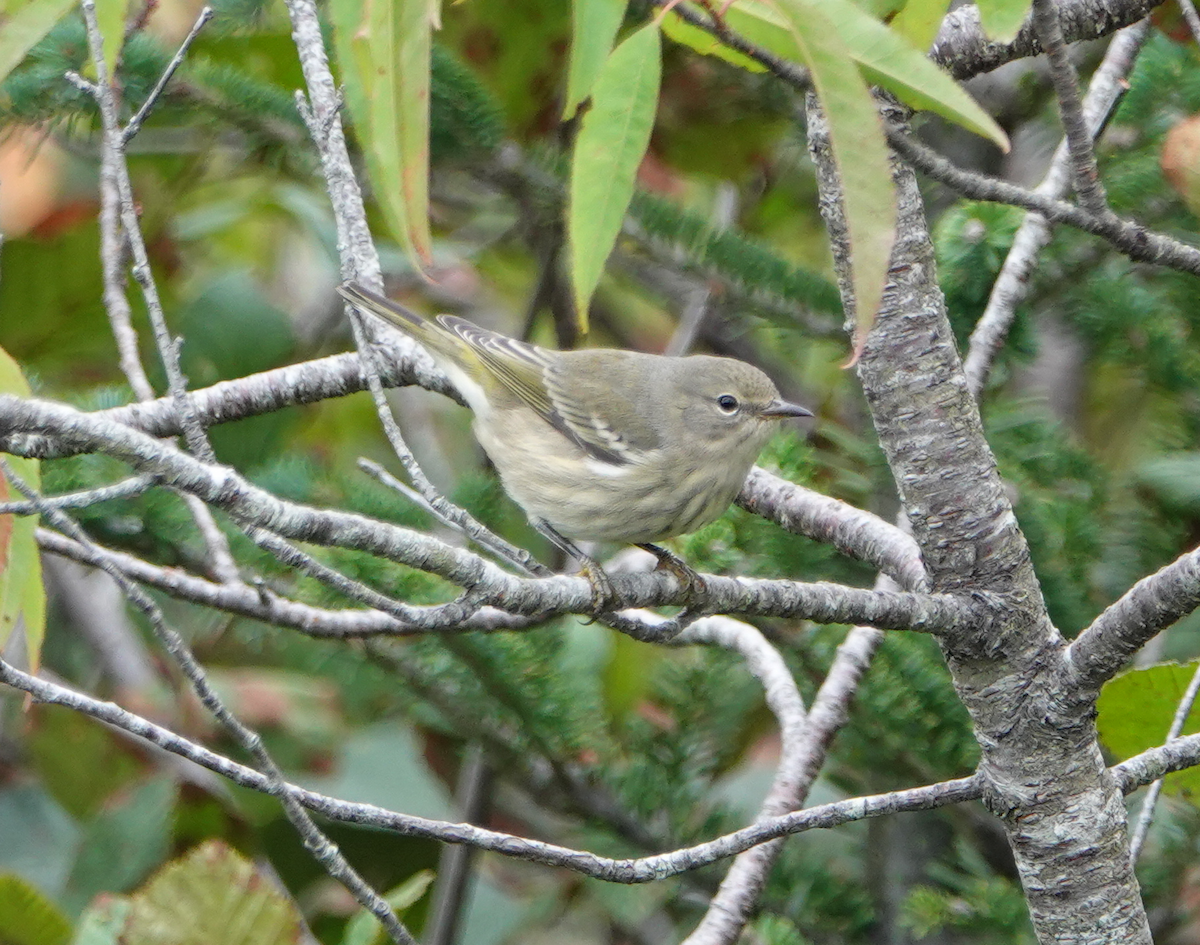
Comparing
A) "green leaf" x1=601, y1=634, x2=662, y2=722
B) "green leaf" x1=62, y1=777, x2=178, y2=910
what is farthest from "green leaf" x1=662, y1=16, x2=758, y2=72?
"green leaf" x1=62, y1=777, x2=178, y2=910

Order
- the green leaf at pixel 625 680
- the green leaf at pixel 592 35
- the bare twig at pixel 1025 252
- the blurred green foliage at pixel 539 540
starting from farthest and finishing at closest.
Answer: the green leaf at pixel 625 680 < the blurred green foliage at pixel 539 540 < the bare twig at pixel 1025 252 < the green leaf at pixel 592 35

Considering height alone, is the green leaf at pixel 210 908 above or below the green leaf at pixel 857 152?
below

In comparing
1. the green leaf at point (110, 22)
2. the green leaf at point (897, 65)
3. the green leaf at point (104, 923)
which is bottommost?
the green leaf at point (104, 923)

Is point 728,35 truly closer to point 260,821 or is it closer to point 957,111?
point 957,111

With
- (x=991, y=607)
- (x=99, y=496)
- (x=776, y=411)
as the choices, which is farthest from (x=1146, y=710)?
(x=99, y=496)

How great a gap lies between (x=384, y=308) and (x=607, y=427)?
0.68 metres

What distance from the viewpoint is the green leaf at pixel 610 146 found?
4.47 ft

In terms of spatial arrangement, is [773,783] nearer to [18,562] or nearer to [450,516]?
[450,516]

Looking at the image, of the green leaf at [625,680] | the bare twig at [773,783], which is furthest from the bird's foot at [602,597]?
the green leaf at [625,680]

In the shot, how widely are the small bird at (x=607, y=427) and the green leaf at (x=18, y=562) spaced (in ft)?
2.55

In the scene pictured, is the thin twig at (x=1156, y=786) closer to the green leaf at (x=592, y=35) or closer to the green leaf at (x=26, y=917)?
the green leaf at (x=592, y=35)

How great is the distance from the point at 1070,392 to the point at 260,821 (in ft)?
7.64

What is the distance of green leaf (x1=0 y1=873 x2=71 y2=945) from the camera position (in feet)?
7.11

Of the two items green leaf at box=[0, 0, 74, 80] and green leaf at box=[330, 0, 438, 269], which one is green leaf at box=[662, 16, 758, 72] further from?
green leaf at box=[0, 0, 74, 80]
